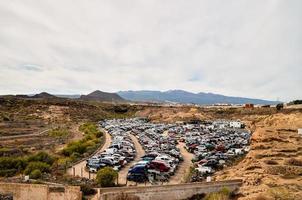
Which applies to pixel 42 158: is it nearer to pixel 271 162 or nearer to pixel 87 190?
pixel 87 190

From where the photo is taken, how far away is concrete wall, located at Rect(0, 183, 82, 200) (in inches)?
1260

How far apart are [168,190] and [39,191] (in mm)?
11289

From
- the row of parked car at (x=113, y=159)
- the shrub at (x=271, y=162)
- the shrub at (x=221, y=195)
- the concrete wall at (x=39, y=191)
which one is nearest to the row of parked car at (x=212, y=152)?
the shrub at (x=221, y=195)

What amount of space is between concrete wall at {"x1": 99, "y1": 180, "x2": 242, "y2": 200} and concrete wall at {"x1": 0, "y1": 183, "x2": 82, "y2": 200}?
148 inches

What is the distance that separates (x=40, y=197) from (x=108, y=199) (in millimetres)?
7158

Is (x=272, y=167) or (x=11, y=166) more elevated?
(x=272, y=167)

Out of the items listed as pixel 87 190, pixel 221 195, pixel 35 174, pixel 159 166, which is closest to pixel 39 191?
pixel 87 190

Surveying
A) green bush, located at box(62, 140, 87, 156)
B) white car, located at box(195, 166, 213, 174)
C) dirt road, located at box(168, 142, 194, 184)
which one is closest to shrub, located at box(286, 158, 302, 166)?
white car, located at box(195, 166, 213, 174)

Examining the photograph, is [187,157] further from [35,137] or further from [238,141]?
[35,137]

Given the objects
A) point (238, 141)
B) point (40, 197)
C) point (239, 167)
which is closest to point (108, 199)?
point (40, 197)

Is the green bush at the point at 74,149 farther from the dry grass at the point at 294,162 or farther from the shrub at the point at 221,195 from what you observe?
the dry grass at the point at 294,162

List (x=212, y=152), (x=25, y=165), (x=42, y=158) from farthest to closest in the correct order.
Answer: (x=212, y=152) < (x=42, y=158) < (x=25, y=165)

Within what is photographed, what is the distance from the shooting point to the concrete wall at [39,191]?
1260 inches

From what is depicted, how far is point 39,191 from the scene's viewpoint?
32875 mm
